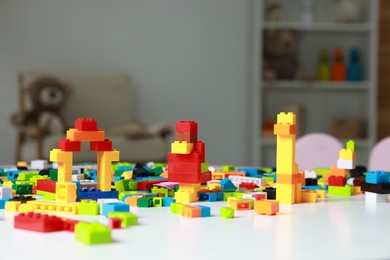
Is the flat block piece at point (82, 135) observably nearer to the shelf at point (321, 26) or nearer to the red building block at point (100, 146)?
the red building block at point (100, 146)

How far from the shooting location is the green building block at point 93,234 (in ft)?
2.70

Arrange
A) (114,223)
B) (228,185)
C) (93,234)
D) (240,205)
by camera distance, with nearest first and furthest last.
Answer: (93,234)
(114,223)
(240,205)
(228,185)

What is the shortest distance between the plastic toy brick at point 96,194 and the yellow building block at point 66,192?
0.10 ft

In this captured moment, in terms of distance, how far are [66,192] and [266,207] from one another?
358mm

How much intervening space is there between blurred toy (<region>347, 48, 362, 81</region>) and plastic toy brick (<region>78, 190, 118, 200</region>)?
391 cm

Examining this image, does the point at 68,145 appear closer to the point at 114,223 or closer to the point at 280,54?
the point at 114,223

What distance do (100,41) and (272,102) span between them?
1371 millimetres

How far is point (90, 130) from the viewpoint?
122cm

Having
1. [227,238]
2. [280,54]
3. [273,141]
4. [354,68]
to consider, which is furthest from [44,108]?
[227,238]

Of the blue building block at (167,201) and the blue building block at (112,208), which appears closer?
the blue building block at (112,208)

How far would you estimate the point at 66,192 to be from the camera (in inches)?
46.4

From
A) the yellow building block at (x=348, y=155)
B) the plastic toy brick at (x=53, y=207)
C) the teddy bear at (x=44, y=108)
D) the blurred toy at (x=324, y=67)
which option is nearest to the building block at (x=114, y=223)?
the plastic toy brick at (x=53, y=207)

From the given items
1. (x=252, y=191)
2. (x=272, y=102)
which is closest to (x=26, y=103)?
(x=272, y=102)

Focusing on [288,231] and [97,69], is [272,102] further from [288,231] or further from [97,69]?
[288,231]
